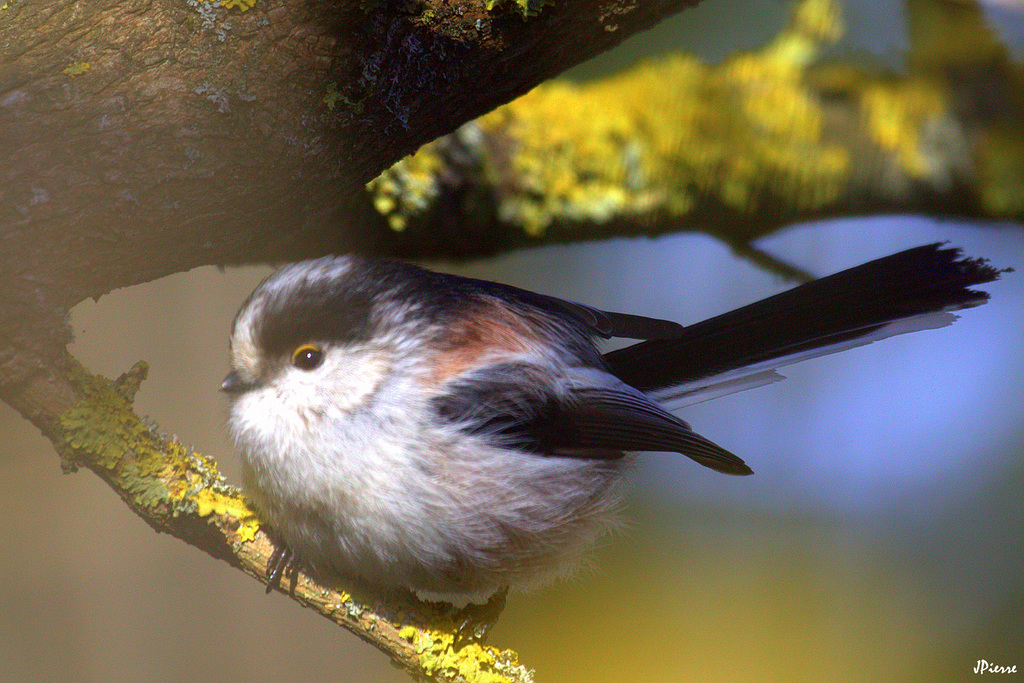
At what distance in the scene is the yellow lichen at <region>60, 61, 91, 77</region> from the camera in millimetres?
662

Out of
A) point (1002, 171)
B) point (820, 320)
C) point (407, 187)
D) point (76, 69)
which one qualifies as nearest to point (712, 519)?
point (820, 320)

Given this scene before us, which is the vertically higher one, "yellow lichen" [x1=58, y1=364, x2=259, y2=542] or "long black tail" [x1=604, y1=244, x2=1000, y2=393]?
"yellow lichen" [x1=58, y1=364, x2=259, y2=542]

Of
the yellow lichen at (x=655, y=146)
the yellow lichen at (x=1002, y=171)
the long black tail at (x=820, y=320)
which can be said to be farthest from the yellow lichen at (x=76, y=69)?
the yellow lichen at (x=1002, y=171)

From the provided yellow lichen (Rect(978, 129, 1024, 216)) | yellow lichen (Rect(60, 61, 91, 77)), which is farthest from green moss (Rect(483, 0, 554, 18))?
yellow lichen (Rect(978, 129, 1024, 216))

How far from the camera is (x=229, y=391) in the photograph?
0.71 m

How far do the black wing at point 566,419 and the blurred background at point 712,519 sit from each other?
13 centimetres

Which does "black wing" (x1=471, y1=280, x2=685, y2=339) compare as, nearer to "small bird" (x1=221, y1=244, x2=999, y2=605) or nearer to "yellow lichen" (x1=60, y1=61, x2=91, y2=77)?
"small bird" (x1=221, y1=244, x2=999, y2=605)

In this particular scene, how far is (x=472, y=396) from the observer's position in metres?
0.81

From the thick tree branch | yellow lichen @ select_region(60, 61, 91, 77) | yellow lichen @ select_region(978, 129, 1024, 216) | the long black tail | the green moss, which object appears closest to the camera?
yellow lichen @ select_region(60, 61, 91, 77)

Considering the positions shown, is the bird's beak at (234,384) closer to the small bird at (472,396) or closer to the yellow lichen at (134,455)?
the small bird at (472,396)

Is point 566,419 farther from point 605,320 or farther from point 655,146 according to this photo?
point 655,146

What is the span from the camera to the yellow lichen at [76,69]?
26.0 inches

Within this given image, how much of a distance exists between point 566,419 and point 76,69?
2.34 feet

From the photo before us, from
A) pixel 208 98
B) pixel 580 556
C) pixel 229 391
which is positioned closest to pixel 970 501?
pixel 580 556
